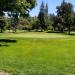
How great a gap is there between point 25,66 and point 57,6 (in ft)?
287

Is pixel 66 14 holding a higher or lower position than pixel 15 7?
lower

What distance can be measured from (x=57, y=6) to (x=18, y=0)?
2744 inches

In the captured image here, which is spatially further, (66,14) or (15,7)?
(66,14)

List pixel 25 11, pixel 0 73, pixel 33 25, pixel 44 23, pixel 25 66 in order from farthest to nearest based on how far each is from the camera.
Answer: pixel 33 25 → pixel 44 23 → pixel 25 11 → pixel 25 66 → pixel 0 73

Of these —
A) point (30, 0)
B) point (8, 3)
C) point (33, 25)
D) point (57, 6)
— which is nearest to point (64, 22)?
point (57, 6)

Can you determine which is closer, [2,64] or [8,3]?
[2,64]

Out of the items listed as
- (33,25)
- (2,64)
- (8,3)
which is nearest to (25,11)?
(8,3)

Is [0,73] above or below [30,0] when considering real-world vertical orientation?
below

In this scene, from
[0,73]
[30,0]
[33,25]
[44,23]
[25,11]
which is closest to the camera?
[0,73]

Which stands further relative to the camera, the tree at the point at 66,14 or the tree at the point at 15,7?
the tree at the point at 66,14

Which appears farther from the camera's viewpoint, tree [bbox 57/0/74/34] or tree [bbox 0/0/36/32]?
tree [bbox 57/0/74/34]

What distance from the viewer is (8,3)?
33.5 meters

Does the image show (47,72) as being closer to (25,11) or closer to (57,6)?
(25,11)

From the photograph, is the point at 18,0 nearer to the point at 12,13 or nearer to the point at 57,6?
the point at 12,13
